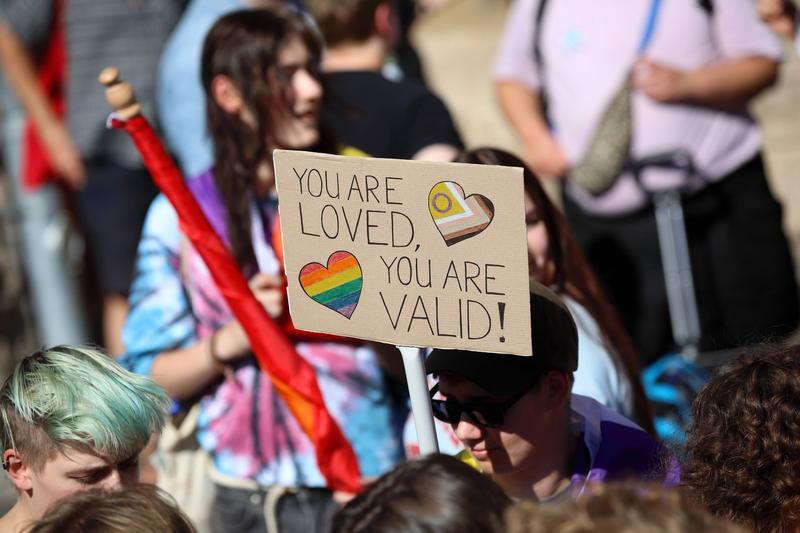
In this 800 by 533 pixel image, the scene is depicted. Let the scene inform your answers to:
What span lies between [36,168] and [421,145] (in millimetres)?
2518

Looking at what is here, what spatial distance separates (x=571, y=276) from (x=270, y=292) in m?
0.74

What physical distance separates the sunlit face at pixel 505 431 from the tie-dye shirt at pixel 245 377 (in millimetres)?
771

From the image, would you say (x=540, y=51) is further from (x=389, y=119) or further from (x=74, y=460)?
(x=74, y=460)

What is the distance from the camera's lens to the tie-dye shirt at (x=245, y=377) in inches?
121

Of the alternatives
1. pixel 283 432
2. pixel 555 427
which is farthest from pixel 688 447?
pixel 283 432

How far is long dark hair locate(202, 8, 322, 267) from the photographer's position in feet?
10.2

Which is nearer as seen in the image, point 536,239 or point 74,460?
point 74,460

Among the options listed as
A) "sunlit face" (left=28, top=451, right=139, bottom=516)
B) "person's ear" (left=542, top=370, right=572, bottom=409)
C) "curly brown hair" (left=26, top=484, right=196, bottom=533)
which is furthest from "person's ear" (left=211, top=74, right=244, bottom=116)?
"curly brown hair" (left=26, top=484, right=196, bottom=533)

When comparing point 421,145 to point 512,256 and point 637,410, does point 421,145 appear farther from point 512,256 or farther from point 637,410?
point 512,256

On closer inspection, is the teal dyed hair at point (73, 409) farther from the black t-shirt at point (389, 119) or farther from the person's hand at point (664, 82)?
the person's hand at point (664, 82)

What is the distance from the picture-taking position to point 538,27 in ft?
14.4

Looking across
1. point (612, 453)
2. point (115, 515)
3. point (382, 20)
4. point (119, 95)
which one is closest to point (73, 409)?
point (115, 515)

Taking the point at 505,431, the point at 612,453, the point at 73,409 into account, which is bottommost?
the point at 612,453

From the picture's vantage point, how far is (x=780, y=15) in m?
3.70
